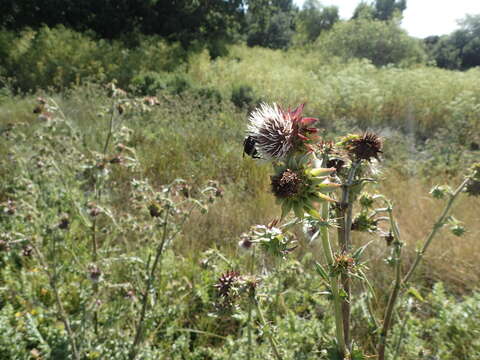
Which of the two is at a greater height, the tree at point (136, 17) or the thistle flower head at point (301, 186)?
the tree at point (136, 17)

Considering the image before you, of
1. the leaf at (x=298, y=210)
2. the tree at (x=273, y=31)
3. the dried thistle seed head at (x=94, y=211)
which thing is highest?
A: the tree at (x=273, y=31)

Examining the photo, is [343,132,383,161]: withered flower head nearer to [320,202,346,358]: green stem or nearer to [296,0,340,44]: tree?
[320,202,346,358]: green stem

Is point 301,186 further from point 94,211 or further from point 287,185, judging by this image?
point 94,211

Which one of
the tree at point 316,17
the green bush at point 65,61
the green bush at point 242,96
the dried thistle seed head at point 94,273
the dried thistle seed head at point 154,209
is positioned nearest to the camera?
the dried thistle seed head at point 154,209

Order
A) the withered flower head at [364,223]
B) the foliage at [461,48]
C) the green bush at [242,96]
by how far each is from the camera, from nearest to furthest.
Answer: the withered flower head at [364,223] → the green bush at [242,96] → the foliage at [461,48]

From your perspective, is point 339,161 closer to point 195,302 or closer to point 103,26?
point 195,302

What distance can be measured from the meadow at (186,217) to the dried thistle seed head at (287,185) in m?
0.09

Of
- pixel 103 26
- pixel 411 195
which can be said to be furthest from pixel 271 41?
pixel 411 195

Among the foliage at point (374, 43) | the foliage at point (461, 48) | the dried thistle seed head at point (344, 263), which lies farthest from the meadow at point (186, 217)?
the foliage at point (461, 48)

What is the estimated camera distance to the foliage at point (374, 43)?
59.6 ft

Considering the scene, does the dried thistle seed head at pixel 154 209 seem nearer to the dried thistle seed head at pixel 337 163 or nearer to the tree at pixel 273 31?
the dried thistle seed head at pixel 337 163

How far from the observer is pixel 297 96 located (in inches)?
349

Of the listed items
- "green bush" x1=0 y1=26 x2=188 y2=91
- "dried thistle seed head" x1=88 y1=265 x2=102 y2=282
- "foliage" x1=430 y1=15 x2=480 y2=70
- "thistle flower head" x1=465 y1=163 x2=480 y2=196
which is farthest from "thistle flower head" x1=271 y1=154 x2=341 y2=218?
"foliage" x1=430 y1=15 x2=480 y2=70

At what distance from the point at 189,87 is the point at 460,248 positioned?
25.9ft
